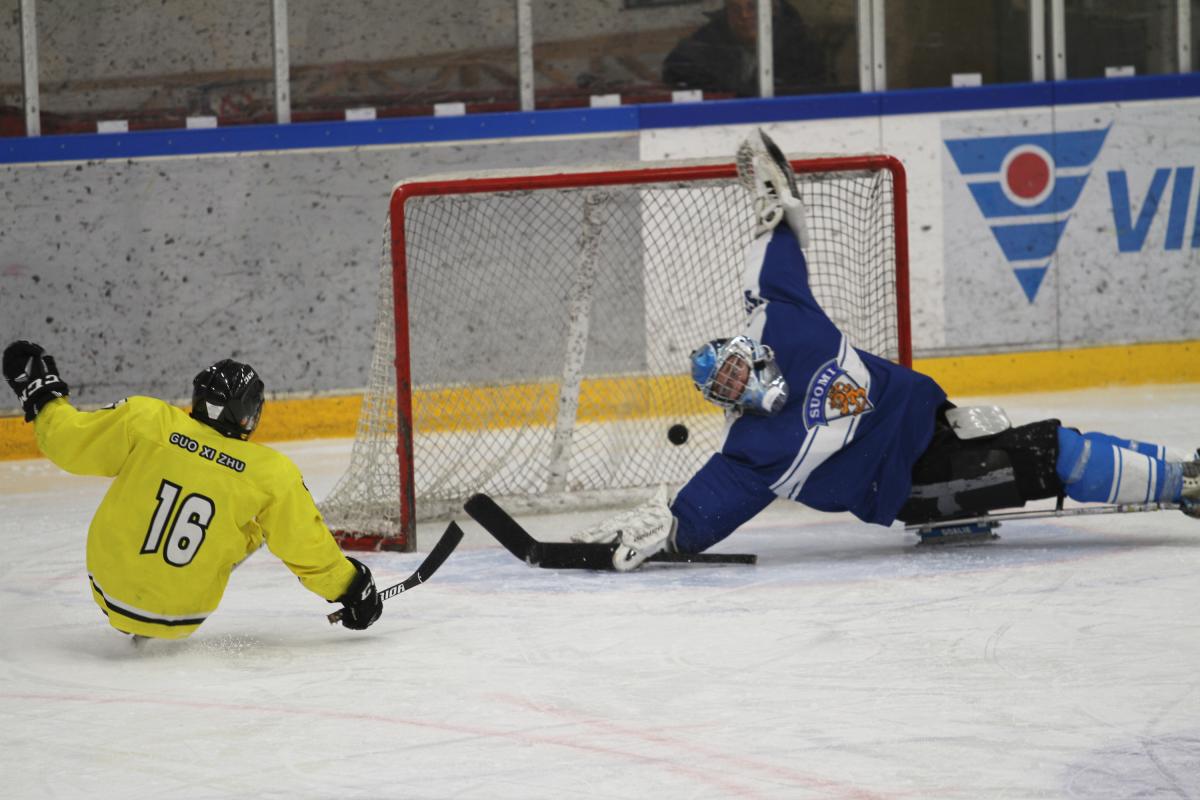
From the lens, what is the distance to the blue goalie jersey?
4.38 meters

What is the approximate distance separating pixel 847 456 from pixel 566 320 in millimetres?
2058

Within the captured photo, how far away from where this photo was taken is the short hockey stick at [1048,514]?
175 inches

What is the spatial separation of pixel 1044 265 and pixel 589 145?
80.7 inches

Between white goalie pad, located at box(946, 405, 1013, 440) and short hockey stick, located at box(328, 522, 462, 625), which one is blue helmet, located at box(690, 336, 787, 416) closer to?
white goalie pad, located at box(946, 405, 1013, 440)

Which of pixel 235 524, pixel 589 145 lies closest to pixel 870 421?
pixel 235 524

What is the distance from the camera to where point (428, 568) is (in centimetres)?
379

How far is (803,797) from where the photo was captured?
2.66m

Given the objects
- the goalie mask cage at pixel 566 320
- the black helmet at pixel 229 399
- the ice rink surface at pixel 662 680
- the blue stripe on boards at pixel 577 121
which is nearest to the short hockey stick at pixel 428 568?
the ice rink surface at pixel 662 680

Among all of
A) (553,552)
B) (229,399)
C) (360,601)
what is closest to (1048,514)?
(553,552)

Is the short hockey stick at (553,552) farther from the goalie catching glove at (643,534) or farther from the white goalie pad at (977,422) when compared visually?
the white goalie pad at (977,422)

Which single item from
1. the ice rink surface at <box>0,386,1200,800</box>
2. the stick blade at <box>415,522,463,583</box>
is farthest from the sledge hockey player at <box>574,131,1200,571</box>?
the stick blade at <box>415,522,463,583</box>

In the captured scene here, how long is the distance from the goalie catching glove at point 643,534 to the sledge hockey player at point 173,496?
987 millimetres

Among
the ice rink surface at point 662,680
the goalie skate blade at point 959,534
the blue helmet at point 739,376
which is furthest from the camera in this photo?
the goalie skate blade at point 959,534

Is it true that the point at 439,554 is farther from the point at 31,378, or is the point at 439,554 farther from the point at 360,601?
the point at 31,378
